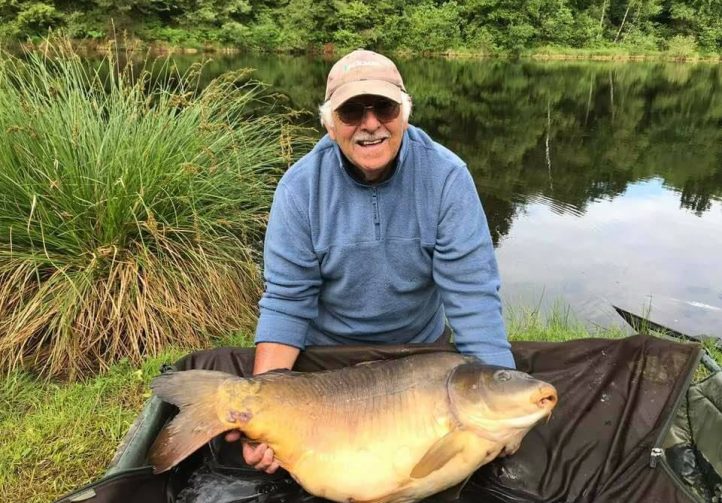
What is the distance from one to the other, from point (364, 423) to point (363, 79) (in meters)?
0.91

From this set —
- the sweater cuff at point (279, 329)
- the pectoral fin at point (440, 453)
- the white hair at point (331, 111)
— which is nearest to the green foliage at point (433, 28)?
the white hair at point (331, 111)

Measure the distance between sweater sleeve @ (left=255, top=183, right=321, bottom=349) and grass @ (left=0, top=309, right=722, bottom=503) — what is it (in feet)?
2.27

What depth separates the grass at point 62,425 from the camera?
6.08 ft

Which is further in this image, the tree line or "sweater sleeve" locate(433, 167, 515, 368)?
the tree line

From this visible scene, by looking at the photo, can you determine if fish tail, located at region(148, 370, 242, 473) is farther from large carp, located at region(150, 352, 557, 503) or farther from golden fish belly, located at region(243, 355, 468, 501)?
golden fish belly, located at region(243, 355, 468, 501)

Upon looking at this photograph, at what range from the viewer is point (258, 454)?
5.19ft

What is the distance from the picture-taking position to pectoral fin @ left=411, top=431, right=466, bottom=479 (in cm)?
140

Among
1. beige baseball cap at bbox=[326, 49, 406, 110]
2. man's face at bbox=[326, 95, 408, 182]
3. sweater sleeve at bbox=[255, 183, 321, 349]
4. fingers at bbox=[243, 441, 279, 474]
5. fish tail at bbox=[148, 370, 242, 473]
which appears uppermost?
beige baseball cap at bbox=[326, 49, 406, 110]

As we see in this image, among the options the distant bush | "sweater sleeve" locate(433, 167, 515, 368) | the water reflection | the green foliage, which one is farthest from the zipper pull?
the distant bush

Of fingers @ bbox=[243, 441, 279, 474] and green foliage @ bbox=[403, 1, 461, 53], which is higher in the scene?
green foliage @ bbox=[403, 1, 461, 53]

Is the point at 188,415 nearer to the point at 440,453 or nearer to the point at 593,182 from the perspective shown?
the point at 440,453

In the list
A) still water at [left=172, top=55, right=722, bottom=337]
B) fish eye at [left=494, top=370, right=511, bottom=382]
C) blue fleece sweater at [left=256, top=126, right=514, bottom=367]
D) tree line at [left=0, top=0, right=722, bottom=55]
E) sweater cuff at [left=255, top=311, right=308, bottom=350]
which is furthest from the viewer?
tree line at [left=0, top=0, right=722, bottom=55]

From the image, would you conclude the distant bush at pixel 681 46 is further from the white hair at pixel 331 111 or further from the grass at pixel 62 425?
the white hair at pixel 331 111

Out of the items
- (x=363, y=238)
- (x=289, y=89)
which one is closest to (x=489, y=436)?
(x=363, y=238)
